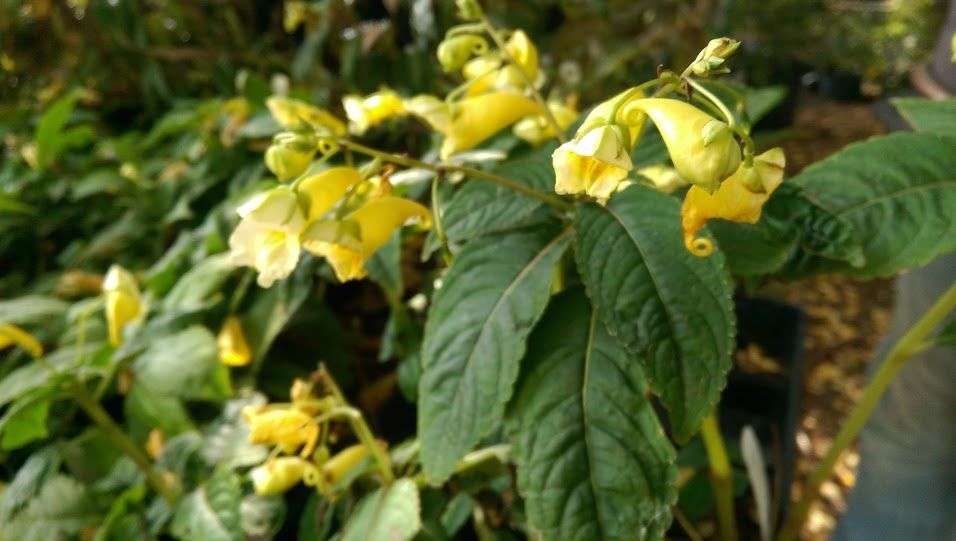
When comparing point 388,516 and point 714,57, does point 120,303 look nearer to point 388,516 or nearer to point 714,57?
point 388,516

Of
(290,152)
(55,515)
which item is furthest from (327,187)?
(55,515)

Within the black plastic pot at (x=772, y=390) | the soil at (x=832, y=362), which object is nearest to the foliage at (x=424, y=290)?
the black plastic pot at (x=772, y=390)

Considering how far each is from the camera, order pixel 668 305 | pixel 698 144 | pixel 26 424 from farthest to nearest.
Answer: pixel 26 424
pixel 668 305
pixel 698 144

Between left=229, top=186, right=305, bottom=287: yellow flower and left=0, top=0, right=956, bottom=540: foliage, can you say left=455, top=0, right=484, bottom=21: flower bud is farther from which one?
left=229, top=186, right=305, bottom=287: yellow flower

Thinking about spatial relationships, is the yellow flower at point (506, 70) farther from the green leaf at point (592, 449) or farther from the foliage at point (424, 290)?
the green leaf at point (592, 449)

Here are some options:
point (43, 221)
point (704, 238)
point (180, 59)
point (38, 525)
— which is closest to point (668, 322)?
point (704, 238)

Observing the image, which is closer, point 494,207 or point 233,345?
point 494,207

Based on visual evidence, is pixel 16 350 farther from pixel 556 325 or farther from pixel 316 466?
pixel 556 325
